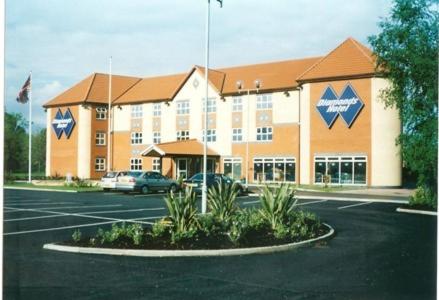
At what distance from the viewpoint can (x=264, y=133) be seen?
1655 inches

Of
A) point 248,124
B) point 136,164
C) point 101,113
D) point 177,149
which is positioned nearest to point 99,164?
point 136,164

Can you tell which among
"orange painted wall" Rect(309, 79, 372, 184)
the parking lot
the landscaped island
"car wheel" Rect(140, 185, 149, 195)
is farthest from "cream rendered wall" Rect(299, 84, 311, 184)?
the landscaped island

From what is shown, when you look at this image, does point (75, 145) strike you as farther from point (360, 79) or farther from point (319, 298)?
point (319, 298)

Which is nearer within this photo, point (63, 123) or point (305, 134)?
point (305, 134)

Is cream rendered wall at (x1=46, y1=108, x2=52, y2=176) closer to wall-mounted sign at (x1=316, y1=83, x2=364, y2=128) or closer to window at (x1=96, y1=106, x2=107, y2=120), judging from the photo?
window at (x1=96, y1=106, x2=107, y2=120)

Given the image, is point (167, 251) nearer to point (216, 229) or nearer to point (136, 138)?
point (216, 229)

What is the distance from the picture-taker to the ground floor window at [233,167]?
42.3 meters

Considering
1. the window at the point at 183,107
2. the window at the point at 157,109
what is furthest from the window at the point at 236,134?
the window at the point at 157,109

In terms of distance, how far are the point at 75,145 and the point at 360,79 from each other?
28.9 meters

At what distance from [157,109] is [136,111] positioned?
278 cm

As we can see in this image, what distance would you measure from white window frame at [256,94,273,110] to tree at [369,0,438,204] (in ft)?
80.0

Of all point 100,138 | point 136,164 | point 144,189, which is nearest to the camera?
A: point 144,189

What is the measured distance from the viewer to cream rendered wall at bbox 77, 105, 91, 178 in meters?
49.2

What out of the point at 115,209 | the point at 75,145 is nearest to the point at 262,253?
the point at 115,209
